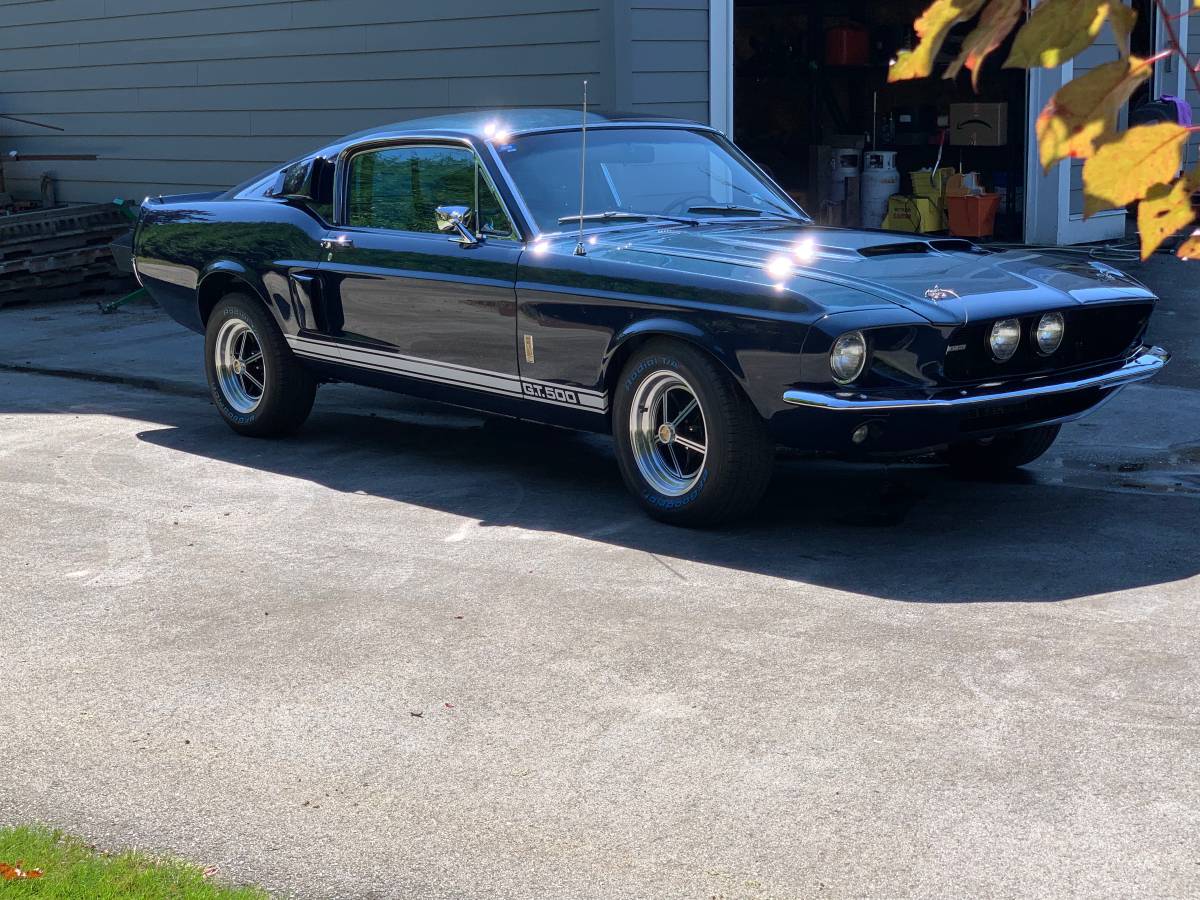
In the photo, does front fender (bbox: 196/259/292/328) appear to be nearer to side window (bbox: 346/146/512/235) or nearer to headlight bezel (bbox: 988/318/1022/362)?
side window (bbox: 346/146/512/235)

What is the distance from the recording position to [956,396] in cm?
555

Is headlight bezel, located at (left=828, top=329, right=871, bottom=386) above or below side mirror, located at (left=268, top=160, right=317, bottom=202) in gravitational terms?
below

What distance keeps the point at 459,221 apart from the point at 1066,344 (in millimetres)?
2513

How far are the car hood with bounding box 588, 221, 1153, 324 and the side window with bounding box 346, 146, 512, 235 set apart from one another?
0.62m

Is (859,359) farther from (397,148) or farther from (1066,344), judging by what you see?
(397,148)

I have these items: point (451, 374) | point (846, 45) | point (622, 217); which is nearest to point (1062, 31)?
point (622, 217)

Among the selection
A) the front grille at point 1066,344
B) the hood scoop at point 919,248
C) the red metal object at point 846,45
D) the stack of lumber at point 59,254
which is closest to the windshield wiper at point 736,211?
the hood scoop at point 919,248

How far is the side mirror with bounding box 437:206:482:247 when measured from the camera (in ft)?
22.0

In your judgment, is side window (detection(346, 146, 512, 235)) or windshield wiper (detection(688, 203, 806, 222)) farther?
windshield wiper (detection(688, 203, 806, 222))

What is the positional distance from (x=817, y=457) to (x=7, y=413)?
4.59 m

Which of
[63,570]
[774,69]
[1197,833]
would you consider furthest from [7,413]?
[774,69]

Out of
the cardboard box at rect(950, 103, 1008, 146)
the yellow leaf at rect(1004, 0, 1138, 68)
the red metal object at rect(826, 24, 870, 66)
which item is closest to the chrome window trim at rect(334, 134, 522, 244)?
the yellow leaf at rect(1004, 0, 1138, 68)

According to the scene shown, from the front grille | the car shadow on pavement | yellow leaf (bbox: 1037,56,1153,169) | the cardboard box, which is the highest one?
the cardboard box

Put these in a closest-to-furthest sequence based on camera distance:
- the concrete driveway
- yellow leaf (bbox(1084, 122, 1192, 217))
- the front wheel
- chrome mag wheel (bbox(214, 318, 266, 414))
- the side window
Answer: yellow leaf (bbox(1084, 122, 1192, 217)) < the concrete driveway < the front wheel < the side window < chrome mag wheel (bbox(214, 318, 266, 414))
